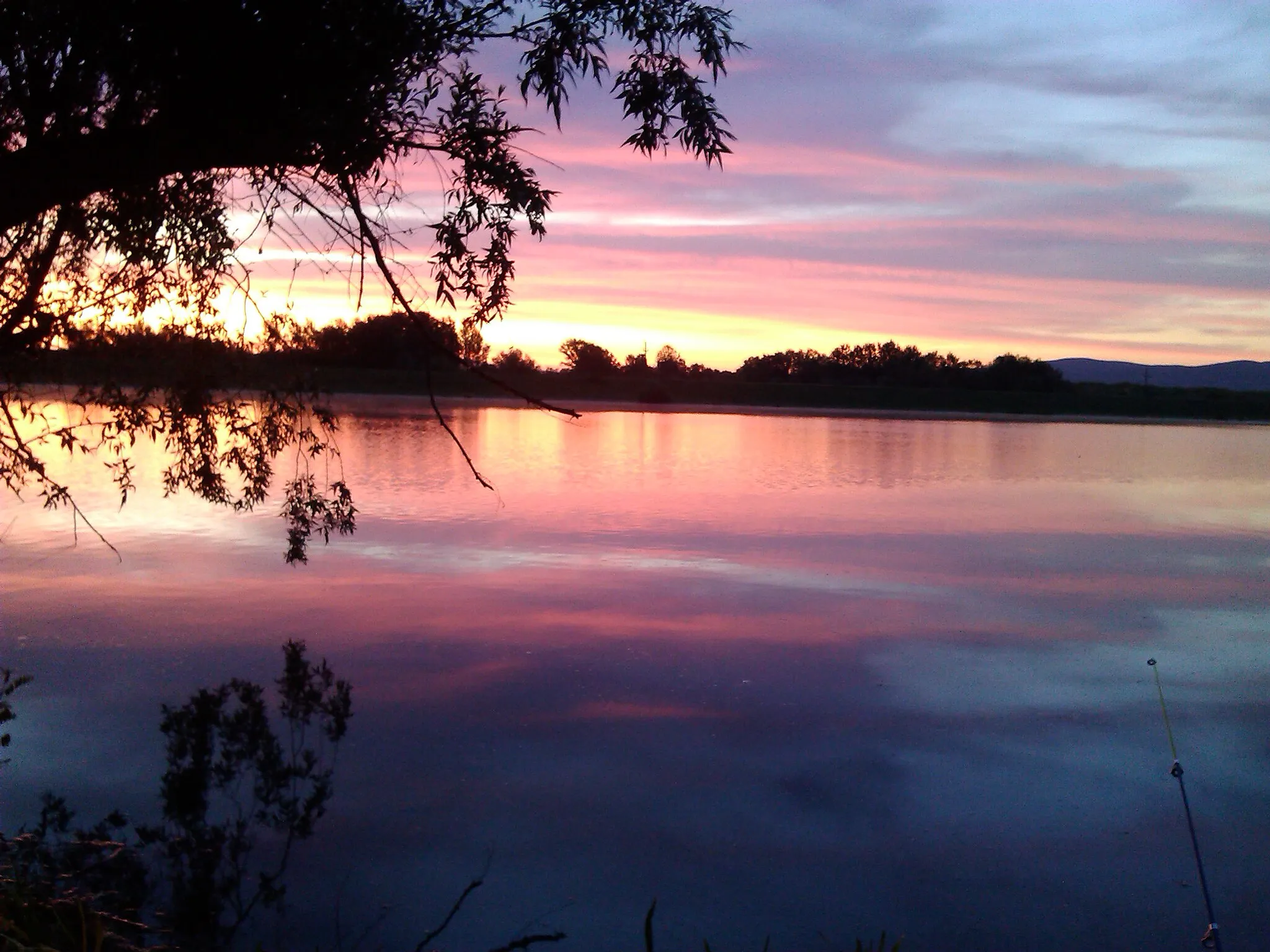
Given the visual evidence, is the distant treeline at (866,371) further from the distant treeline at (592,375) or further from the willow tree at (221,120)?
the willow tree at (221,120)

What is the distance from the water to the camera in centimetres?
518

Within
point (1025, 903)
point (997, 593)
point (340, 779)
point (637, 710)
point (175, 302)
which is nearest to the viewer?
point (1025, 903)

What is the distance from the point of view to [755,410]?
168 feet

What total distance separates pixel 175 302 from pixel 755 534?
7529 mm

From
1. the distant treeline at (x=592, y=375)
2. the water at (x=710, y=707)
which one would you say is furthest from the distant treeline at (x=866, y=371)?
the water at (x=710, y=707)

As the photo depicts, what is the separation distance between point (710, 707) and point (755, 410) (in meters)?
44.2

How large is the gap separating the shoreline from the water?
2522 cm

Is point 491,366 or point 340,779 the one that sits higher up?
point 491,366

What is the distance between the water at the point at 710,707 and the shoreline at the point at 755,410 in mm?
25224

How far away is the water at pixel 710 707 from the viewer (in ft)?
17.0

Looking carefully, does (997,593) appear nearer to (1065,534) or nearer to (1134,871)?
(1065,534)

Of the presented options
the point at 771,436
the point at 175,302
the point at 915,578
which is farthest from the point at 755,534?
the point at 771,436

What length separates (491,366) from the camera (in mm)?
7328

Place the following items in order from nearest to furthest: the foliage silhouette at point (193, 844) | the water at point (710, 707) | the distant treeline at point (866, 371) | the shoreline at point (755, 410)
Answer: the foliage silhouette at point (193, 844) → the water at point (710, 707) → the shoreline at point (755, 410) → the distant treeline at point (866, 371)
